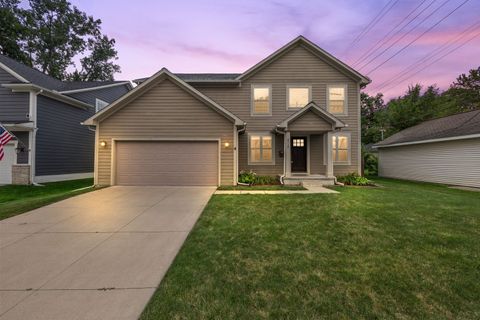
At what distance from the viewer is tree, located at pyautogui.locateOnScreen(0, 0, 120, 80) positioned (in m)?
23.5

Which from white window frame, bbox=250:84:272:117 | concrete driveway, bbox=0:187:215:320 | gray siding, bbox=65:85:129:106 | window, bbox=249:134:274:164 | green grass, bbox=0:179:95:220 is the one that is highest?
gray siding, bbox=65:85:129:106

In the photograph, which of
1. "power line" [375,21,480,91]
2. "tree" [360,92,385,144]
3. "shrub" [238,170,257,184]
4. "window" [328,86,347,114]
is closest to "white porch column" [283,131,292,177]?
"shrub" [238,170,257,184]

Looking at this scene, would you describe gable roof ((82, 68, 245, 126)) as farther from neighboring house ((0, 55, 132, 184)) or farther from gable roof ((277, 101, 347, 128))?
neighboring house ((0, 55, 132, 184))

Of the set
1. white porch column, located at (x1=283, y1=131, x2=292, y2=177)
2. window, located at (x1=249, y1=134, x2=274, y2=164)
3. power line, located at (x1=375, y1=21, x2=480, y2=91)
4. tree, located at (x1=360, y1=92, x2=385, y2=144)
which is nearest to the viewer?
white porch column, located at (x1=283, y1=131, x2=292, y2=177)

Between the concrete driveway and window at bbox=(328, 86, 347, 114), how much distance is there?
10015mm

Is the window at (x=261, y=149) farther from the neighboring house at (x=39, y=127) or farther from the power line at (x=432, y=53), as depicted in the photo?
the power line at (x=432, y=53)

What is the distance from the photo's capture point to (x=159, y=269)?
122 inches

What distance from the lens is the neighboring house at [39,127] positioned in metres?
11.3

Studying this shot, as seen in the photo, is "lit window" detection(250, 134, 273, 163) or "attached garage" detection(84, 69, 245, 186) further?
"lit window" detection(250, 134, 273, 163)

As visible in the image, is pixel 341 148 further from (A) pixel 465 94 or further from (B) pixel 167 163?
(A) pixel 465 94

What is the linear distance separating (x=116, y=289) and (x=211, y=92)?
37.5 feet

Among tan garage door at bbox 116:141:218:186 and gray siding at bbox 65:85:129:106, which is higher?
gray siding at bbox 65:85:129:106

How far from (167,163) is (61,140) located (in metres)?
7.45

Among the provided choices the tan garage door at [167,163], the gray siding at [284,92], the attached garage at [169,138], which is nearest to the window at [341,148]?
the gray siding at [284,92]
